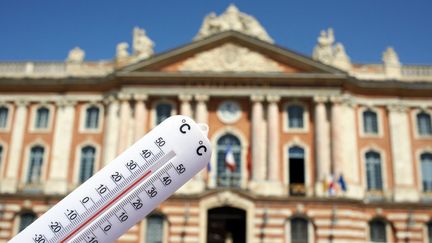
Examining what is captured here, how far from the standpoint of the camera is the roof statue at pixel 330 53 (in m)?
27.6

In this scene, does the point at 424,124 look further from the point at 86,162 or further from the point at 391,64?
the point at 86,162

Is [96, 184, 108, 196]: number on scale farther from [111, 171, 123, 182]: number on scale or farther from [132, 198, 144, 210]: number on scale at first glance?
[132, 198, 144, 210]: number on scale

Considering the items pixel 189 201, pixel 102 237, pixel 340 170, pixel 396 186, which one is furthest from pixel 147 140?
pixel 396 186

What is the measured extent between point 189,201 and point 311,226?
6.14m

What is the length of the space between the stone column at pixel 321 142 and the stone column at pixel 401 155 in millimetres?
3830

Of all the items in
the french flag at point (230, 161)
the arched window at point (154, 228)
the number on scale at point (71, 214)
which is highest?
the french flag at point (230, 161)

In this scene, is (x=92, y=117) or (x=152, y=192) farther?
(x=92, y=117)

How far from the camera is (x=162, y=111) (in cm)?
2736

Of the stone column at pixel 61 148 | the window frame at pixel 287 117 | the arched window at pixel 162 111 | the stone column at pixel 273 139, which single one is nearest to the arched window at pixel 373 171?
the window frame at pixel 287 117

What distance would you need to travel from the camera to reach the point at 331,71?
26078 mm

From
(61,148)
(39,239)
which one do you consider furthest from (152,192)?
(61,148)

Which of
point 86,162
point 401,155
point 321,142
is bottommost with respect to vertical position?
point 86,162

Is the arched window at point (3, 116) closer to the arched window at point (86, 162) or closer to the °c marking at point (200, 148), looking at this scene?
the arched window at point (86, 162)

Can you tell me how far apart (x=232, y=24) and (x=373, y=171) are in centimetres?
1188
